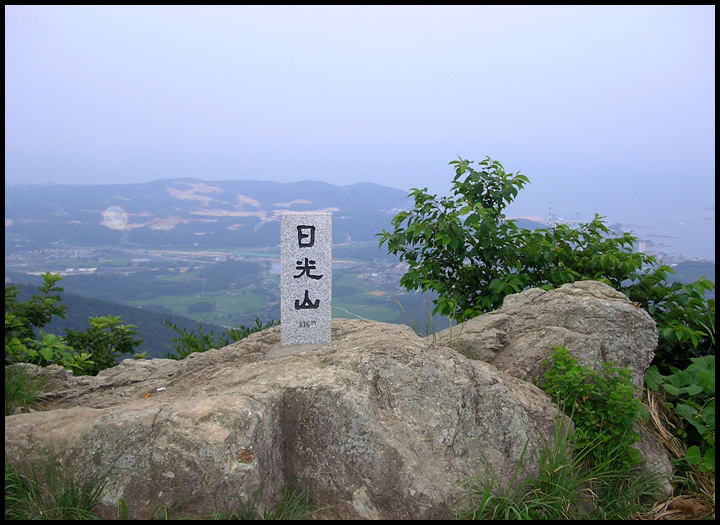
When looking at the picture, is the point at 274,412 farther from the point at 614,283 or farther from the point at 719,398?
the point at 614,283

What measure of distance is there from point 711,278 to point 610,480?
2.95 metres

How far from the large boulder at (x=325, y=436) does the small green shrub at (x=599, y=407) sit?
19cm

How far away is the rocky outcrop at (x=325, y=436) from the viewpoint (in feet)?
10.5

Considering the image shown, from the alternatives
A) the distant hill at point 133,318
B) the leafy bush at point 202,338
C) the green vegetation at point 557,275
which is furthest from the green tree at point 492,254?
the distant hill at point 133,318

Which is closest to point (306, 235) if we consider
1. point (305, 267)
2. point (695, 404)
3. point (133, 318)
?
point (305, 267)

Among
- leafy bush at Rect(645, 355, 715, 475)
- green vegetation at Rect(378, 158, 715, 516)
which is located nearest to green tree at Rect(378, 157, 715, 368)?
green vegetation at Rect(378, 158, 715, 516)

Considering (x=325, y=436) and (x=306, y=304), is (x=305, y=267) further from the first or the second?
(x=325, y=436)

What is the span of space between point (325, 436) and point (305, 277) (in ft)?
7.39

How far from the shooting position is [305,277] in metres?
5.46

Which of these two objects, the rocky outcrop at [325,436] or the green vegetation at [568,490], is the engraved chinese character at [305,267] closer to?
the rocky outcrop at [325,436]

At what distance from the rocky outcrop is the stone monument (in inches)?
43.0

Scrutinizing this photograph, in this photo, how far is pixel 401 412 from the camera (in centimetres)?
376

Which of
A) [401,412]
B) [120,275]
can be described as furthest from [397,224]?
[120,275]

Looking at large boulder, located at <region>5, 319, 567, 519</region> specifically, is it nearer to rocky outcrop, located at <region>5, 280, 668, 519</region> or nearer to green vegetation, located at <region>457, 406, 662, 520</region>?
rocky outcrop, located at <region>5, 280, 668, 519</region>
